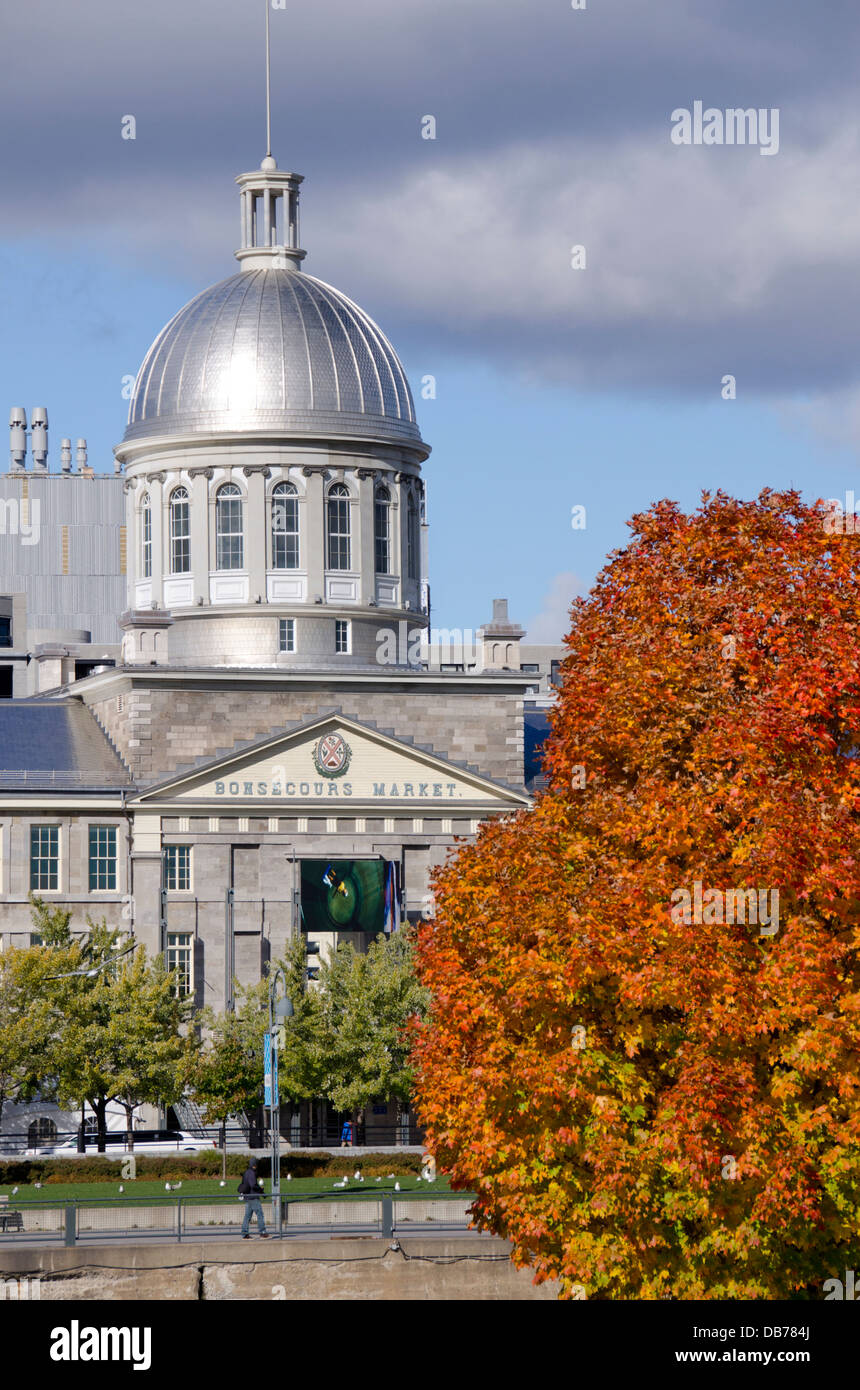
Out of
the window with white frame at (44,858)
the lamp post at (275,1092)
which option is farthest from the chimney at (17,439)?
the lamp post at (275,1092)

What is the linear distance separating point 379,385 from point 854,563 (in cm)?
5380

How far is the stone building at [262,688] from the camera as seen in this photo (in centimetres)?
8081

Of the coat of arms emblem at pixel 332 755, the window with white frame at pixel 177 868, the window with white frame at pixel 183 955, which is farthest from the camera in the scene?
the coat of arms emblem at pixel 332 755

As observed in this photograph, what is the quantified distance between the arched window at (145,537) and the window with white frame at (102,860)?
1352cm

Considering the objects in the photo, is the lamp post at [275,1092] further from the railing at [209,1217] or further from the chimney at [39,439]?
the chimney at [39,439]

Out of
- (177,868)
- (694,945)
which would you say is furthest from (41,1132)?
(694,945)

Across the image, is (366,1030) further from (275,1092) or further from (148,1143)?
(275,1092)

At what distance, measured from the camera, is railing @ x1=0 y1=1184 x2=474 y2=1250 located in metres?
51.8

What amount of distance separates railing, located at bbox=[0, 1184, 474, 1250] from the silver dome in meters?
39.9

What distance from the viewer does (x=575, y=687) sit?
40.3 m

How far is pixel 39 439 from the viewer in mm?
152625

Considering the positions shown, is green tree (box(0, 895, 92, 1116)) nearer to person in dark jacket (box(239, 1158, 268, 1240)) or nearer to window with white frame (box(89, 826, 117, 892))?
window with white frame (box(89, 826, 117, 892))

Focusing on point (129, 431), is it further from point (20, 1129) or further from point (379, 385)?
point (20, 1129)
